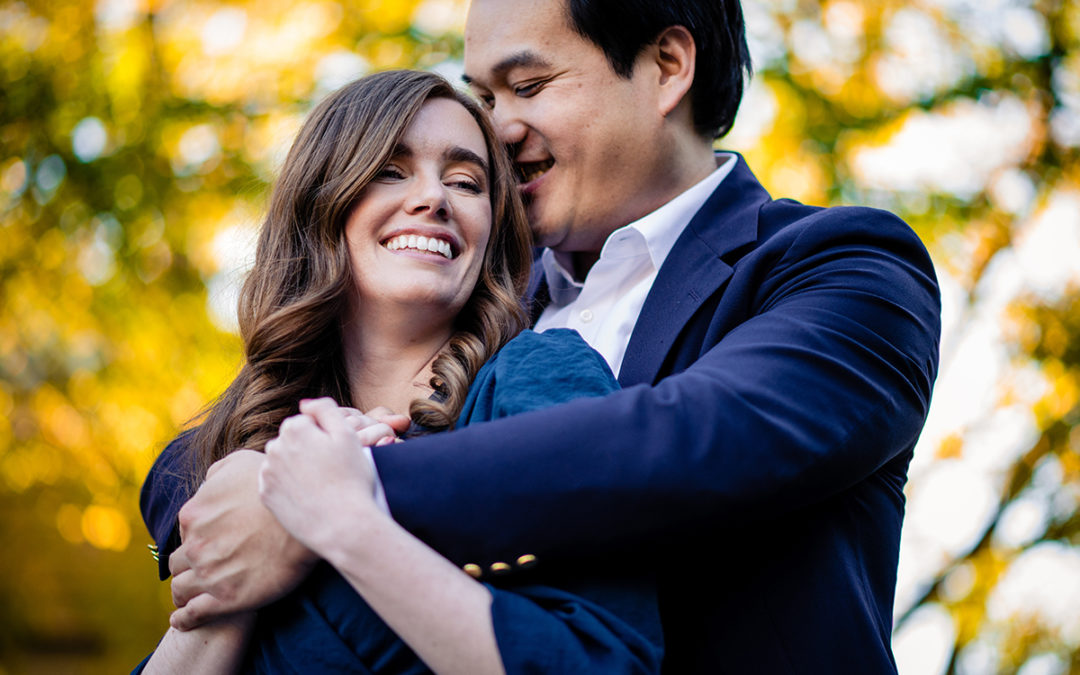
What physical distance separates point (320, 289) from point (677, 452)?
1.14 metres

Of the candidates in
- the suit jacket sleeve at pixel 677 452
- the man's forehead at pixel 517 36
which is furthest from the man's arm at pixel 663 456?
the man's forehead at pixel 517 36

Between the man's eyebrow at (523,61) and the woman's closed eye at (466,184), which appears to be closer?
the woman's closed eye at (466,184)

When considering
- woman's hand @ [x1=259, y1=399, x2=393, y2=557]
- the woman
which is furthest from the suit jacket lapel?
woman's hand @ [x1=259, y1=399, x2=393, y2=557]

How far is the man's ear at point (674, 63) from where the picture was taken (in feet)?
10.1

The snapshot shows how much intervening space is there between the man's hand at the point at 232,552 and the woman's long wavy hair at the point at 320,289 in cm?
39

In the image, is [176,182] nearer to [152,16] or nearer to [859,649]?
[152,16]

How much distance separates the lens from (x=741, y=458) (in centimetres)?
165

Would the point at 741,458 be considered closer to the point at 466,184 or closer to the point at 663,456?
the point at 663,456

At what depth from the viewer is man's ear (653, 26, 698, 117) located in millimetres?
3068

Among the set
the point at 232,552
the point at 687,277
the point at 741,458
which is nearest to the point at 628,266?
the point at 687,277

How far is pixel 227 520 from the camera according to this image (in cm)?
181

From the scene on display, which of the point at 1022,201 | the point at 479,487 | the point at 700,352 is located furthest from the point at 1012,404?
the point at 479,487

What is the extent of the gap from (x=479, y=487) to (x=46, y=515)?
579 centimetres

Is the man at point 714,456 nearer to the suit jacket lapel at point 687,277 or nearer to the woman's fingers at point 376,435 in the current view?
the suit jacket lapel at point 687,277
